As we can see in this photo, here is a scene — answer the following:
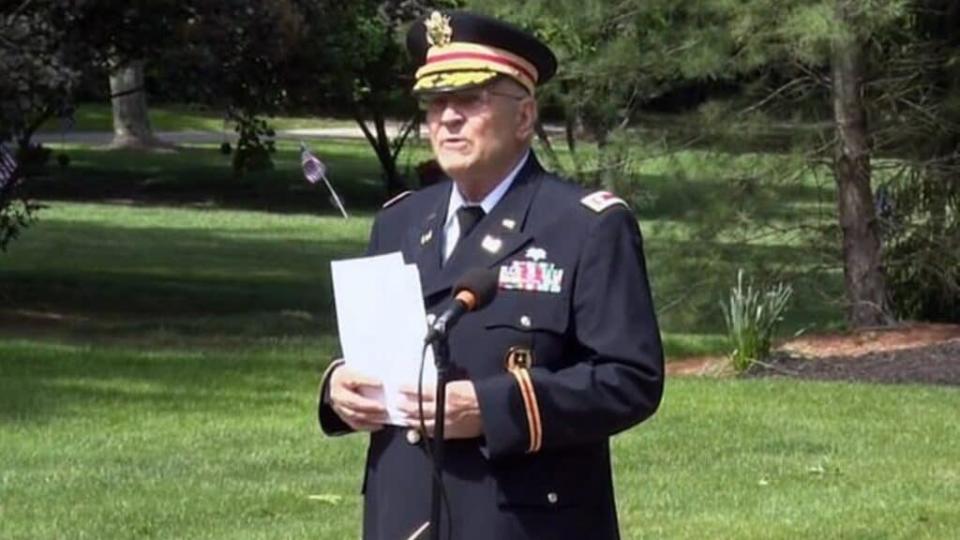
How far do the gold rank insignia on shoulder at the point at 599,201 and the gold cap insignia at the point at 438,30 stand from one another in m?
0.39

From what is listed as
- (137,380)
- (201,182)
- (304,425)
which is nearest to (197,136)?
(201,182)

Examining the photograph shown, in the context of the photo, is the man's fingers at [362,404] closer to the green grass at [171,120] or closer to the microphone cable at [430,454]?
the microphone cable at [430,454]

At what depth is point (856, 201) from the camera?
17625 mm

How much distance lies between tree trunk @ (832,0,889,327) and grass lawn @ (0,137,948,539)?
36 centimetres

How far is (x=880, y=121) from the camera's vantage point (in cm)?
1792

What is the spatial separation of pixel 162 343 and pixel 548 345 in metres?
14.5

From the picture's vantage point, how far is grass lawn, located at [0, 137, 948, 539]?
910 cm

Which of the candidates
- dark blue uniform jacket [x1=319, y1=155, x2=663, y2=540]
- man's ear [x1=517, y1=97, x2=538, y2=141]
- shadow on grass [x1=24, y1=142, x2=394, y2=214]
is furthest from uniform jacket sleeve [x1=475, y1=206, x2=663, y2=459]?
shadow on grass [x1=24, y1=142, x2=394, y2=214]

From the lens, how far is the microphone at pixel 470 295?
3906mm

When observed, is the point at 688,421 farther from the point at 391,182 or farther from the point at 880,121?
the point at 391,182

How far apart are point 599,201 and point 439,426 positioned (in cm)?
54

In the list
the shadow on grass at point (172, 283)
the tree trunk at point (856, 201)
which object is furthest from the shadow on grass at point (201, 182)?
the tree trunk at point (856, 201)

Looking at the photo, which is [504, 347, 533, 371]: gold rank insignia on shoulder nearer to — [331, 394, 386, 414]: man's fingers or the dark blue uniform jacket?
the dark blue uniform jacket

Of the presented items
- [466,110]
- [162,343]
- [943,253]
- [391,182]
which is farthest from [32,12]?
[391,182]
